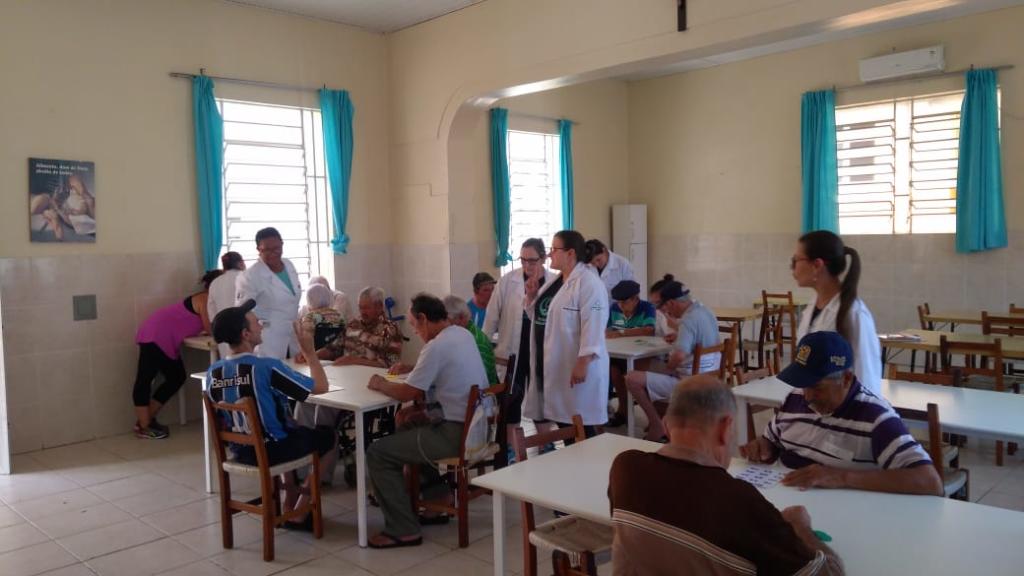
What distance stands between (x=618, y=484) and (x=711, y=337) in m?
3.40

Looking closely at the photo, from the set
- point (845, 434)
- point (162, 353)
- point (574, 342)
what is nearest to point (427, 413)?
point (574, 342)

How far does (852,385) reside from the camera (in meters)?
2.36

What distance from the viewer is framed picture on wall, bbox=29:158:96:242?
18.8 feet

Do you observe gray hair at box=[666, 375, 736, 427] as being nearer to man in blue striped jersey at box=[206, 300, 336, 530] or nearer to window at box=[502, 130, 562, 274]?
man in blue striped jersey at box=[206, 300, 336, 530]

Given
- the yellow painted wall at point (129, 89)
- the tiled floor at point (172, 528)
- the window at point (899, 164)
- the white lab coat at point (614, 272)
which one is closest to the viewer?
the tiled floor at point (172, 528)

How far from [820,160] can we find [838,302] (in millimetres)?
6240

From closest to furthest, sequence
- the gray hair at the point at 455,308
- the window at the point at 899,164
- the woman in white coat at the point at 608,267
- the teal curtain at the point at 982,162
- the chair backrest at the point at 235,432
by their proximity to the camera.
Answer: the chair backrest at the point at 235,432 < the gray hair at the point at 455,308 < the woman in white coat at the point at 608,267 < the teal curtain at the point at 982,162 < the window at the point at 899,164

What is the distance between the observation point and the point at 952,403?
3.54 meters

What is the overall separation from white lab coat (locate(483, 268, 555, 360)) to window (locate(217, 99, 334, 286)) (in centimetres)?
255

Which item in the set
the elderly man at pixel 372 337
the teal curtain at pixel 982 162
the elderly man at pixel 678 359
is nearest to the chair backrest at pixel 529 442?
the elderly man at pixel 678 359

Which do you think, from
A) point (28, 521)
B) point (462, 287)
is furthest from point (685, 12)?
point (28, 521)

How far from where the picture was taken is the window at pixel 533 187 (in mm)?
9000

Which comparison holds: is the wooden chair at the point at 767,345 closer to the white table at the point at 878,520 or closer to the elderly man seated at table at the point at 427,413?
the elderly man seated at table at the point at 427,413

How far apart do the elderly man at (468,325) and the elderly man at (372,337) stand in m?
1.02
